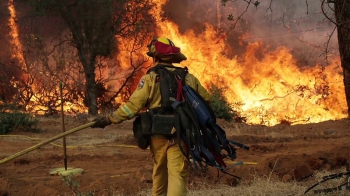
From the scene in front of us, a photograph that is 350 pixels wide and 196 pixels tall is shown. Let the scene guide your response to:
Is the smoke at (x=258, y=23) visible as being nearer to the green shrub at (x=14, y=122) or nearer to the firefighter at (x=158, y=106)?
the green shrub at (x=14, y=122)

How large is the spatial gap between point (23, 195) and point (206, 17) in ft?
55.9

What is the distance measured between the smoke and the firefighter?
15746 millimetres

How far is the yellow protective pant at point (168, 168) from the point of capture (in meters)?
4.73

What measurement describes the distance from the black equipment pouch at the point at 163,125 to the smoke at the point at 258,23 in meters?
16.1

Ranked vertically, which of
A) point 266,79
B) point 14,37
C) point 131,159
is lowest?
point 131,159

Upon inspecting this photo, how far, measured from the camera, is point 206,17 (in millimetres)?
22469

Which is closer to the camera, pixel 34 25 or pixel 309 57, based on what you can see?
pixel 309 57

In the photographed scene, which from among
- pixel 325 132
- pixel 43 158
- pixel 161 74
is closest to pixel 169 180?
pixel 161 74

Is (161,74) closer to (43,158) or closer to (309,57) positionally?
(43,158)

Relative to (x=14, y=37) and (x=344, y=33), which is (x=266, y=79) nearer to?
(x=344, y=33)

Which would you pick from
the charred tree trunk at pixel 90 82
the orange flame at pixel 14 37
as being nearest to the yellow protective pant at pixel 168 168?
the charred tree trunk at pixel 90 82

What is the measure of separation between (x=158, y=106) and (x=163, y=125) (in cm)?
21

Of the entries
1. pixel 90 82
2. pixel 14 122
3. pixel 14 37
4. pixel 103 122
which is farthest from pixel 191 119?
pixel 14 37

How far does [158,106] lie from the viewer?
496 centimetres
